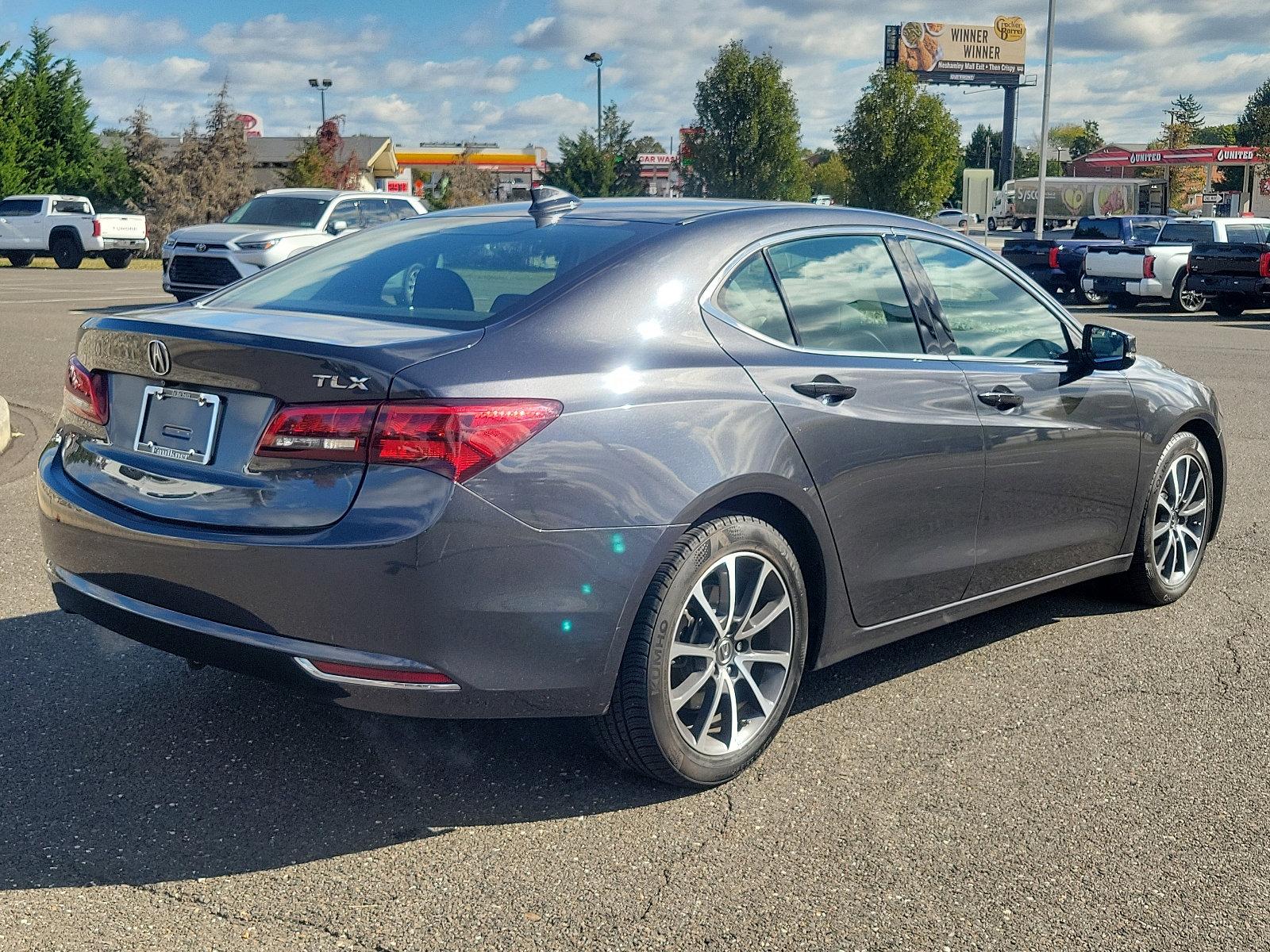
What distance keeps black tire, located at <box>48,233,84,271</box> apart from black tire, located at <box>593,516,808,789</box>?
36203 millimetres

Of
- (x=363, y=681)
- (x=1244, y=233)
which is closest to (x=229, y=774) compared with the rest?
(x=363, y=681)

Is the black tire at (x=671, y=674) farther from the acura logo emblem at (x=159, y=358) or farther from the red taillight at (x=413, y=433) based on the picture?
the acura logo emblem at (x=159, y=358)

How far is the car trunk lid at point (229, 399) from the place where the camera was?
330 cm

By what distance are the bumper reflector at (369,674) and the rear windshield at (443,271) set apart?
2.98 ft

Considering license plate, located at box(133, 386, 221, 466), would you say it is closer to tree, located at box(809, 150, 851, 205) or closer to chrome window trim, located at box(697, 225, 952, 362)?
chrome window trim, located at box(697, 225, 952, 362)

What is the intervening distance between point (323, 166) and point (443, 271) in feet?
152

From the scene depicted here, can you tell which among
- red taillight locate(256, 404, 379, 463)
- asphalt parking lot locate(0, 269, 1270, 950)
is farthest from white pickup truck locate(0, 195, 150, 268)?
red taillight locate(256, 404, 379, 463)

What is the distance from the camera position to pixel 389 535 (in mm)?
3213

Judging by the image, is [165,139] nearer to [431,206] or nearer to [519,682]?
[431,206]

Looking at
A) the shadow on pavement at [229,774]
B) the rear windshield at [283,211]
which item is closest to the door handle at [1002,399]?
the shadow on pavement at [229,774]

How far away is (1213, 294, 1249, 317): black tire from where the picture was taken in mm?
23625

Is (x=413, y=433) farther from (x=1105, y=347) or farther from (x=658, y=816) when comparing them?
(x=1105, y=347)

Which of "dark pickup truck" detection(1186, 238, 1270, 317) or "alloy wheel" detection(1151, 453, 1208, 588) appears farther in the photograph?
"dark pickup truck" detection(1186, 238, 1270, 317)

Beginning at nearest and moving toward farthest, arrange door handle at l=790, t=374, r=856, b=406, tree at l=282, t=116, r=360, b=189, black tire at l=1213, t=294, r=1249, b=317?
door handle at l=790, t=374, r=856, b=406 → black tire at l=1213, t=294, r=1249, b=317 → tree at l=282, t=116, r=360, b=189
